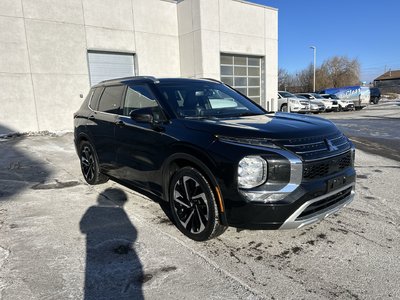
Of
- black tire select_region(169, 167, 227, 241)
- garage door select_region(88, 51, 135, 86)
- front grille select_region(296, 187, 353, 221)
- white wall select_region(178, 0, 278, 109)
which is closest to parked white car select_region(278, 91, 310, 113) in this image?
white wall select_region(178, 0, 278, 109)

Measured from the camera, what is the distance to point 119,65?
1510cm

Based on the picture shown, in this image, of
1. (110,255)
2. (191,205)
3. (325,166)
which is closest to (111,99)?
(191,205)

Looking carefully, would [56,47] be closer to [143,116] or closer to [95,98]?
[95,98]

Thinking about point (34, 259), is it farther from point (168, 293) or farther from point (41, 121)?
point (41, 121)

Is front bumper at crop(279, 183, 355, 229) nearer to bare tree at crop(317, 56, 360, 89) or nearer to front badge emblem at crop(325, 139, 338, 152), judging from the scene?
front badge emblem at crop(325, 139, 338, 152)

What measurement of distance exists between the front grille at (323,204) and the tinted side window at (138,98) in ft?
7.05

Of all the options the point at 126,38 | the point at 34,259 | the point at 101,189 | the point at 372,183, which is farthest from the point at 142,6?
the point at 34,259

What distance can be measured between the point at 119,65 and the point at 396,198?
43.3 ft

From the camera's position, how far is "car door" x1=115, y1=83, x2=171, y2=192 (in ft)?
12.4

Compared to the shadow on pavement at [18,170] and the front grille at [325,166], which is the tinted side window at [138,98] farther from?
the shadow on pavement at [18,170]

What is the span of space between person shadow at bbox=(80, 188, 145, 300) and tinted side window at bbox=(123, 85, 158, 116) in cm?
143

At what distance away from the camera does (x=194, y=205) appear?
3.44m

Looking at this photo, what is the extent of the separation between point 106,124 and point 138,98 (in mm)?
876

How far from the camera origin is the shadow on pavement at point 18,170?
581 centimetres
